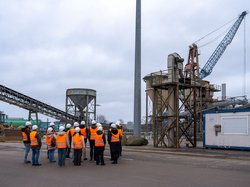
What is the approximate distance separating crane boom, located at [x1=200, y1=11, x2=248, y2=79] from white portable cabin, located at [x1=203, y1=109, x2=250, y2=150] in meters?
58.3

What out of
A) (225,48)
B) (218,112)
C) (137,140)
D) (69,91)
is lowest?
(137,140)

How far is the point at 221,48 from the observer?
84125 mm

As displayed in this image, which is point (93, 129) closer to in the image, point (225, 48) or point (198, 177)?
point (198, 177)

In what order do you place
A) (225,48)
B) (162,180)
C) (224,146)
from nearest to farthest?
(162,180) → (224,146) → (225,48)

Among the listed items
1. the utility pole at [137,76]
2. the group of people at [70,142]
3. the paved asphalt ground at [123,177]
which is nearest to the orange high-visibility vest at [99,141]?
the group of people at [70,142]

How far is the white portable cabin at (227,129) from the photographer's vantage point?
77.5 ft

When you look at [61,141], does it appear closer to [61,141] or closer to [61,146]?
[61,141]

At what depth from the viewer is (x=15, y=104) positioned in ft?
163

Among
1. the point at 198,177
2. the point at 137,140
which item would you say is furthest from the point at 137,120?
the point at 198,177

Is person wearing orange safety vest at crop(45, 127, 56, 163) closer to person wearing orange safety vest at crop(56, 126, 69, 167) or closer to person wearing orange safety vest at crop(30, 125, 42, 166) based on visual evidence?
person wearing orange safety vest at crop(30, 125, 42, 166)

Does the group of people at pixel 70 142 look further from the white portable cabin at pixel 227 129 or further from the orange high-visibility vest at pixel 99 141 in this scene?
the white portable cabin at pixel 227 129

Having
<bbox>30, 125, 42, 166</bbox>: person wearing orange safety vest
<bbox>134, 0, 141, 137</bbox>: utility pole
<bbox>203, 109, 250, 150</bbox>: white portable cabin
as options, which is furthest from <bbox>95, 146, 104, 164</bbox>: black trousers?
<bbox>134, 0, 141, 137</bbox>: utility pole

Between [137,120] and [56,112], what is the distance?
26462 millimetres

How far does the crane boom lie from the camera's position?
83188 millimetres
